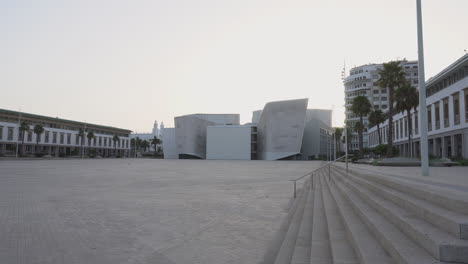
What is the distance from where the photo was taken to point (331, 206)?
8000 millimetres

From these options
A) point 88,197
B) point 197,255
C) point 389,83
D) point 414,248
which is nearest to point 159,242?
point 197,255

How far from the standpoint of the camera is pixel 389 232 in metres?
3.88

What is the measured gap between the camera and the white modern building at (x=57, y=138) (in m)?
73.9

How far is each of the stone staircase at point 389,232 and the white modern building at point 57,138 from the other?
80.3m

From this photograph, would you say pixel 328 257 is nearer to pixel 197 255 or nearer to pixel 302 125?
pixel 197 255

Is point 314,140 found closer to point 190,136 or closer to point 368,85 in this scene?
point 368,85

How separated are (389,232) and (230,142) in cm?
7806

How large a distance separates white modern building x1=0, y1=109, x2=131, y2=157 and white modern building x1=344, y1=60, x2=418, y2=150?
85.2 meters

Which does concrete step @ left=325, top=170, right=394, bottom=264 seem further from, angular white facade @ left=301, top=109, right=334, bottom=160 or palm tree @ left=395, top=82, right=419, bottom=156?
angular white facade @ left=301, top=109, right=334, bottom=160

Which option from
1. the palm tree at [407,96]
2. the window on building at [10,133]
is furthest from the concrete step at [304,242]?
the window on building at [10,133]

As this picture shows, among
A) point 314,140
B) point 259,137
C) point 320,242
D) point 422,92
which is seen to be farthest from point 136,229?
point 314,140

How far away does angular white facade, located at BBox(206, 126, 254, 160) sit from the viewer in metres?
81.2

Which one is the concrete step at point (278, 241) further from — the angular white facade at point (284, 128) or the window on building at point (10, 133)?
the window on building at point (10, 133)

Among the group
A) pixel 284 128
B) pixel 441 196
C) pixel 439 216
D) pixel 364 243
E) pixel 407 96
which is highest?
pixel 407 96
